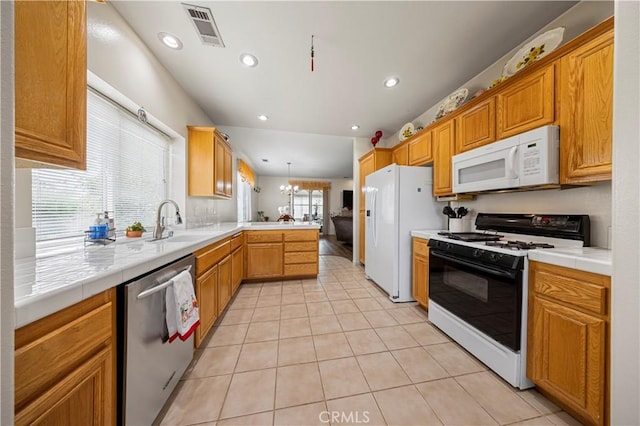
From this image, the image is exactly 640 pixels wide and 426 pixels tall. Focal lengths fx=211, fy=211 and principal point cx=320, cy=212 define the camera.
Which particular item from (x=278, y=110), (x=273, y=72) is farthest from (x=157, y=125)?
(x=278, y=110)

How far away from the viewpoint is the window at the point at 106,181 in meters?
1.26

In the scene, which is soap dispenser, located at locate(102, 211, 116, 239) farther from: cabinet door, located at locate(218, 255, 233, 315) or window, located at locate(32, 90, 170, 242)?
cabinet door, located at locate(218, 255, 233, 315)

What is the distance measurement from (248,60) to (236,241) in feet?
6.67

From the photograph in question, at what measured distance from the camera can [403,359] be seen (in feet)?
5.26

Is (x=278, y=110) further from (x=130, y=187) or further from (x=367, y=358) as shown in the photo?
(x=367, y=358)

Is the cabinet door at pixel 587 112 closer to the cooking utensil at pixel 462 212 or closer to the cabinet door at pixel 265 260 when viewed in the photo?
the cooking utensil at pixel 462 212

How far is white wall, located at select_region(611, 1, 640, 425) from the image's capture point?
60 cm

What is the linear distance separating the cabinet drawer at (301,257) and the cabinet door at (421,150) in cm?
201

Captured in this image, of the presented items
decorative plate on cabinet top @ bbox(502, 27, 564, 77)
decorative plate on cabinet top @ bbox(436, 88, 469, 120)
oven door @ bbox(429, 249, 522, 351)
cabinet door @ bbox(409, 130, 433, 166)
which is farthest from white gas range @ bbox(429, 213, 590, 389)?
decorative plate on cabinet top @ bbox(436, 88, 469, 120)

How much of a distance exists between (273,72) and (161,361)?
260 centimetres

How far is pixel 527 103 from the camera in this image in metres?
1.57

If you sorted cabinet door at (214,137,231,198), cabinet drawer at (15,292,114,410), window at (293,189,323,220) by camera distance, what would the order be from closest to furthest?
cabinet drawer at (15,292,114,410)
cabinet door at (214,137,231,198)
window at (293,189,323,220)

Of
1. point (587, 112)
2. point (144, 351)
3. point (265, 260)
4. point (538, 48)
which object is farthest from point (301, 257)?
point (538, 48)

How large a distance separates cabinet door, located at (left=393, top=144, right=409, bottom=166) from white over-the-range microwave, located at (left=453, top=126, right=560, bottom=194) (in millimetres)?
1000
